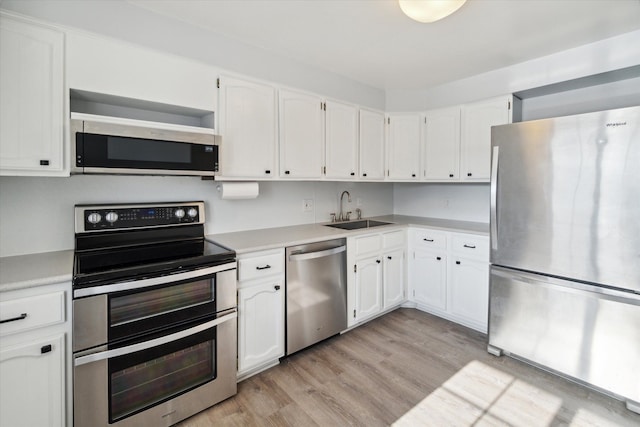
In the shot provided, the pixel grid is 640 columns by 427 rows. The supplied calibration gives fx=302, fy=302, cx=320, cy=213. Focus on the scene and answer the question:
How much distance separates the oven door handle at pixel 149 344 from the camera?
1.43 metres

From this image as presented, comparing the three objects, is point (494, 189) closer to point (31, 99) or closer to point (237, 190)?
point (237, 190)

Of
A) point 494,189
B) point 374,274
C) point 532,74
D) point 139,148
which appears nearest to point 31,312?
point 139,148

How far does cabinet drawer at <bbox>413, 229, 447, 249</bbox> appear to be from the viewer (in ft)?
9.84

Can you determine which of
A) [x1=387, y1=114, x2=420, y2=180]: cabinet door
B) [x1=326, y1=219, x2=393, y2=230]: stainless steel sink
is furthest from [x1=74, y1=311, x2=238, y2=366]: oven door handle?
[x1=387, y1=114, x2=420, y2=180]: cabinet door

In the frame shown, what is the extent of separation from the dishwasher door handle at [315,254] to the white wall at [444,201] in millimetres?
1642

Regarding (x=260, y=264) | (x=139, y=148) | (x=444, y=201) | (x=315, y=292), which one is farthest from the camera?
(x=444, y=201)

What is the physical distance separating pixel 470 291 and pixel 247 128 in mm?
2450

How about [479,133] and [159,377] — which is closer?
[159,377]

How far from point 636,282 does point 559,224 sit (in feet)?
1.61

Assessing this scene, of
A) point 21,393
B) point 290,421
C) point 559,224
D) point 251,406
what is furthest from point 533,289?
point 21,393

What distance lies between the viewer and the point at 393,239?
122 inches

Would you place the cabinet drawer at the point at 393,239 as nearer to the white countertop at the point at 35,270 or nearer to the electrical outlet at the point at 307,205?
the electrical outlet at the point at 307,205

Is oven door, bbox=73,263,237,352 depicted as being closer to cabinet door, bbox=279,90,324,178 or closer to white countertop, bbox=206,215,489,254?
white countertop, bbox=206,215,489,254

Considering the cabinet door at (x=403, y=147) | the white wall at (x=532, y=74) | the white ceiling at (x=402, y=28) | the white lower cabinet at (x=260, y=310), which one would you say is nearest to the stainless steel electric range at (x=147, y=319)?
the white lower cabinet at (x=260, y=310)
